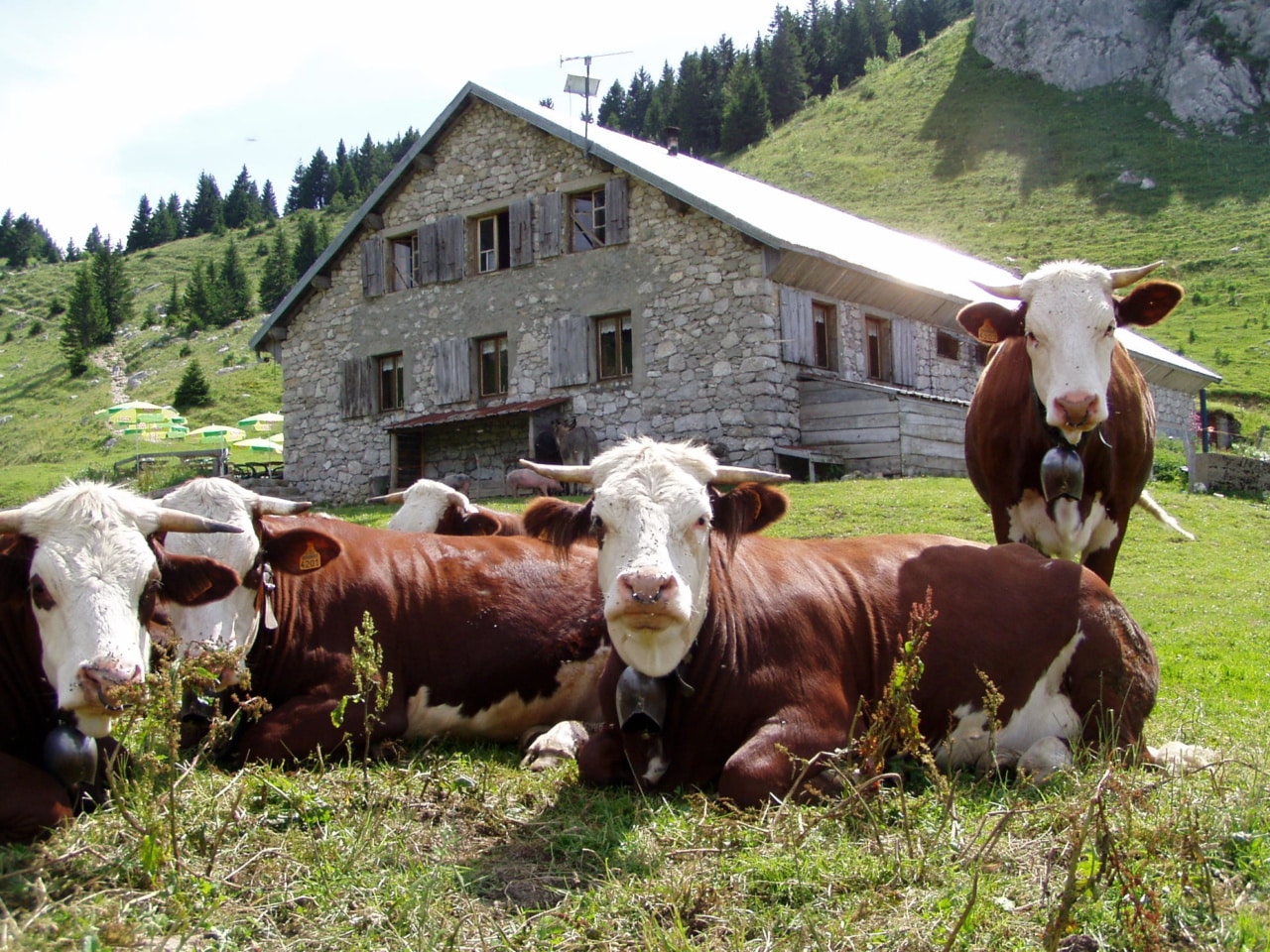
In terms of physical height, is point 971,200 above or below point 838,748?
above

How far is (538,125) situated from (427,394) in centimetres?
655

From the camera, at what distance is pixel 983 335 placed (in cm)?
725

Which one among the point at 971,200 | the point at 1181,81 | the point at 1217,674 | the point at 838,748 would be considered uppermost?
the point at 1181,81

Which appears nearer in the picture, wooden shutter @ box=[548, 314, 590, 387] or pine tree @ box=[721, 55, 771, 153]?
wooden shutter @ box=[548, 314, 590, 387]

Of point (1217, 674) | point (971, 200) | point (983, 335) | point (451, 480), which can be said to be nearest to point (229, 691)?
point (983, 335)

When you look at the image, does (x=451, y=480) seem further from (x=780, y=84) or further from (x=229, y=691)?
(x=780, y=84)

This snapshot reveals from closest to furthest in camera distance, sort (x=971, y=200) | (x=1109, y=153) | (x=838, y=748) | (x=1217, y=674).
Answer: (x=838, y=748)
(x=1217, y=674)
(x=971, y=200)
(x=1109, y=153)

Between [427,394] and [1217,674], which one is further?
[427,394]

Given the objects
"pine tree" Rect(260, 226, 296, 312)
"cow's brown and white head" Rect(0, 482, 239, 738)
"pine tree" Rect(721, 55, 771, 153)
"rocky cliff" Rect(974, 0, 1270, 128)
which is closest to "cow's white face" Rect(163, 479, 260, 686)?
"cow's brown and white head" Rect(0, 482, 239, 738)

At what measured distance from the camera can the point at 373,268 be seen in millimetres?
27578

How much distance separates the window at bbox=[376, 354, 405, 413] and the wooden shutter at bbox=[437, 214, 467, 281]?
246 cm

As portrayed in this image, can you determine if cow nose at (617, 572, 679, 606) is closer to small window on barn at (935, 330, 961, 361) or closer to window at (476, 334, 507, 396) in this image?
window at (476, 334, 507, 396)

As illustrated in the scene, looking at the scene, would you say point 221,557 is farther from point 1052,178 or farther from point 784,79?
point 784,79

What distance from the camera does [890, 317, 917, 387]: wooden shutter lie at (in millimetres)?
24609
